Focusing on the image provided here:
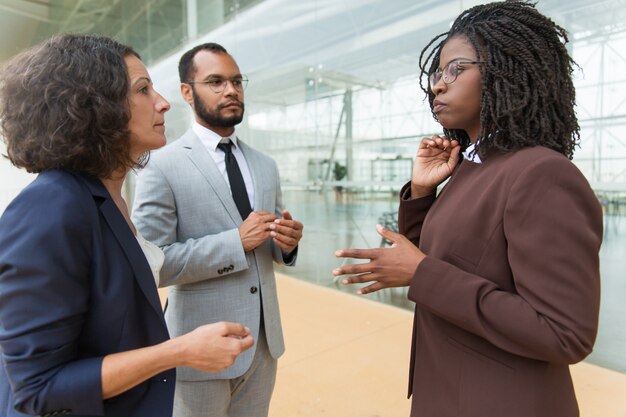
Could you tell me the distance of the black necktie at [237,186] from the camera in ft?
5.98

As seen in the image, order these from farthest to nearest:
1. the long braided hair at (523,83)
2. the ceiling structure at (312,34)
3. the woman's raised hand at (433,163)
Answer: the ceiling structure at (312,34), the woman's raised hand at (433,163), the long braided hair at (523,83)

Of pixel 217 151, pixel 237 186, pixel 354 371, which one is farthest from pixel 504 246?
pixel 354 371

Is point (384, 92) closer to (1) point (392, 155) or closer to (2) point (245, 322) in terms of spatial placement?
(1) point (392, 155)

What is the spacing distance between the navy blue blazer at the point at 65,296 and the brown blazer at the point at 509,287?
71 centimetres

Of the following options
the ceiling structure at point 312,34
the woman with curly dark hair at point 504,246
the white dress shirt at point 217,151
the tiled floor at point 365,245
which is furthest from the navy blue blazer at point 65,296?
the tiled floor at point 365,245

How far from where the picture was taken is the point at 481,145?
3.73 feet

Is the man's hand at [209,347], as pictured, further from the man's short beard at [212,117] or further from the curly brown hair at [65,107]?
the man's short beard at [212,117]

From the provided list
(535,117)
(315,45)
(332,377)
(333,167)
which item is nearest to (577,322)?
(535,117)

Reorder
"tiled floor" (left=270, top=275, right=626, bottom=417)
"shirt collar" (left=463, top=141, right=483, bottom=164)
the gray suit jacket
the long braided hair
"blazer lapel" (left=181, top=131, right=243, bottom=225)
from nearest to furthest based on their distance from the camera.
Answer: the long braided hair
"shirt collar" (left=463, top=141, right=483, bottom=164)
the gray suit jacket
"blazer lapel" (left=181, top=131, right=243, bottom=225)
"tiled floor" (left=270, top=275, right=626, bottom=417)

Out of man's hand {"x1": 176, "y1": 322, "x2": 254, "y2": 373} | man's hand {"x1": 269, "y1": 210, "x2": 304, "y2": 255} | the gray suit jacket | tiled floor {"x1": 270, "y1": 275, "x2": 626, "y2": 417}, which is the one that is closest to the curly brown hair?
man's hand {"x1": 176, "y1": 322, "x2": 254, "y2": 373}

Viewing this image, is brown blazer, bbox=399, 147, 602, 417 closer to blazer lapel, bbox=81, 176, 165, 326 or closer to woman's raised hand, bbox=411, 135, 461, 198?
woman's raised hand, bbox=411, 135, 461, 198

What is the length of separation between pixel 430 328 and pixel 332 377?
84.2 inches

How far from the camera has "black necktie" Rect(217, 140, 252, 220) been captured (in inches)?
71.7

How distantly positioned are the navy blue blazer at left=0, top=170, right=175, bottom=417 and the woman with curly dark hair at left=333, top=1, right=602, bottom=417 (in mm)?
545
